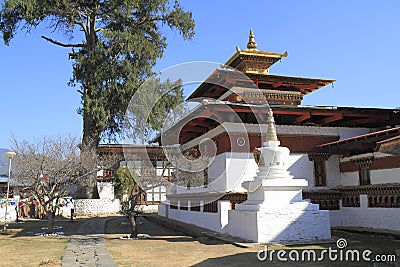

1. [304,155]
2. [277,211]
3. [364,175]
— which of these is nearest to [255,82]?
[304,155]

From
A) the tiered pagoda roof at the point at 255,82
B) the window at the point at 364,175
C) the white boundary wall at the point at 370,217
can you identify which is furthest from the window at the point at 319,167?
the tiered pagoda roof at the point at 255,82

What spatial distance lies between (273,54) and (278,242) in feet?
38.9

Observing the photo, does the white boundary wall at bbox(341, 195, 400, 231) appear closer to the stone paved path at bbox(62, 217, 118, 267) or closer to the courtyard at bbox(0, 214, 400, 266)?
the courtyard at bbox(0, 214, 400, 266)

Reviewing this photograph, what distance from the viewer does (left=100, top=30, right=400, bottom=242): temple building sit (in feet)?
42.3

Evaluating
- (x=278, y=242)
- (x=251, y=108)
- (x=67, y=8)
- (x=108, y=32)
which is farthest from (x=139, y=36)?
(x=278, y=242)

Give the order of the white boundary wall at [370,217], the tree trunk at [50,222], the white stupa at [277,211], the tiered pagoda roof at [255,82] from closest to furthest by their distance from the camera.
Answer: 1. the white stupa at [277,211]
2. the white boundary wall at [370,217]
3. the tree trunk at [50,222]
4. the tiered pagoda roof at [255,82]

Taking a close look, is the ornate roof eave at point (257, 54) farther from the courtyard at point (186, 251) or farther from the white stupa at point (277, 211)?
the courtyard at point (186, 251)

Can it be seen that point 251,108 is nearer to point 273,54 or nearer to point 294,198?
point 294,198

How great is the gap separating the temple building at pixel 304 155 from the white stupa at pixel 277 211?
77 cm

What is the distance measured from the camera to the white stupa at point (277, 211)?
34.9ft

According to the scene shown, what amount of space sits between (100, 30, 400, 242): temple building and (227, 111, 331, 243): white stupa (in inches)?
30.5

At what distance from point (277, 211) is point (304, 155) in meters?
4.90

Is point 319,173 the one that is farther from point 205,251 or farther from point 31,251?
point 31,251

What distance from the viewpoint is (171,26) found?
28.2 meters
